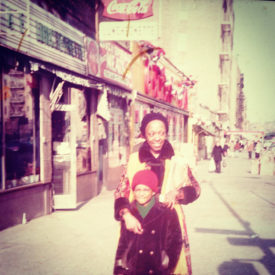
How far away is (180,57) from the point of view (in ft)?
113

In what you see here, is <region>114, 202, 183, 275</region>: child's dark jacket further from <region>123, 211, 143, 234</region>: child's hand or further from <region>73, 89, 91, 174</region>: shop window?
<region>73, 89, 91, 174</region>: shop window

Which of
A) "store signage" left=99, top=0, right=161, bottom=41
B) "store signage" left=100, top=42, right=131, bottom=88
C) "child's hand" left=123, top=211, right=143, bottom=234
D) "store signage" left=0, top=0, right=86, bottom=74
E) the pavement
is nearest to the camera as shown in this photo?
"child's hand" left=123, top=211, right=143, bottom=234

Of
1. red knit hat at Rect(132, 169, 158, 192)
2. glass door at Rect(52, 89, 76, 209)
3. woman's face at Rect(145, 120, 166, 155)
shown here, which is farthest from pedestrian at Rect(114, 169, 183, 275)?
glass door at Rect(52, 89, 76, 209)

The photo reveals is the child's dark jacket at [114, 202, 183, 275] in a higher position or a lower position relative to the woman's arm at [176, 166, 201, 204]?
lower

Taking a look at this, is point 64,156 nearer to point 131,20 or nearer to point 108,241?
point 108,241

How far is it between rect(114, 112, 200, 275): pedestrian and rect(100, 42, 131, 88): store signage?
857 centimetres

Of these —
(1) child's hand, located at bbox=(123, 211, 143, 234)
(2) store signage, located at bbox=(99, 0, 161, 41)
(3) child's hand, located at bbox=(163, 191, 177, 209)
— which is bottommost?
(1) child's hand, located at bbox=(123, 211, 143, 234)

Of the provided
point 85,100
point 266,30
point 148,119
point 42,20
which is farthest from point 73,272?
point 85,100

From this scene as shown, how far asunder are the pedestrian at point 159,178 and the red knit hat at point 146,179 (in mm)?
111

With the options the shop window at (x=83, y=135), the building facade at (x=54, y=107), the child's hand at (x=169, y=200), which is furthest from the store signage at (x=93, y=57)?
the child's hand at (x=169, y=200)

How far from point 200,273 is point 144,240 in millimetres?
2313

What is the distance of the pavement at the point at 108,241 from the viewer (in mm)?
4938

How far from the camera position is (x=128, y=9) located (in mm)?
9484

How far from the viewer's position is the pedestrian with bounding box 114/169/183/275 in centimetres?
272
